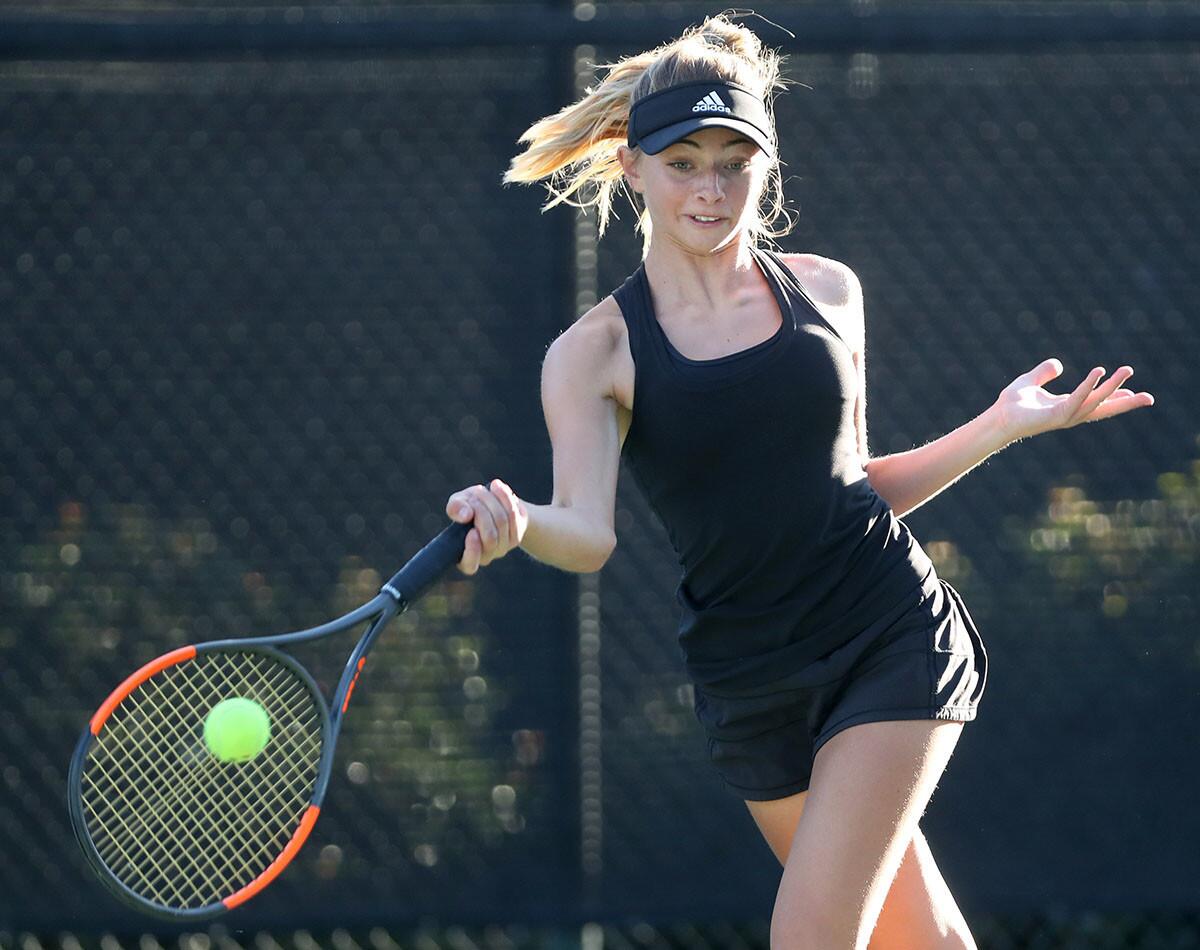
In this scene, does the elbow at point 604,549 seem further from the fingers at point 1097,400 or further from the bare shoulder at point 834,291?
the fingers at point 1097,400

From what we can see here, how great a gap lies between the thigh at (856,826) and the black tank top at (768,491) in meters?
0.18

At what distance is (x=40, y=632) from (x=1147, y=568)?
8.47 ft

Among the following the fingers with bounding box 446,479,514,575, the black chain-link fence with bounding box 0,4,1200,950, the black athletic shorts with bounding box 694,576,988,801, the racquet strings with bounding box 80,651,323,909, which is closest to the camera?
the fingers with bounding box 446,479,514,575

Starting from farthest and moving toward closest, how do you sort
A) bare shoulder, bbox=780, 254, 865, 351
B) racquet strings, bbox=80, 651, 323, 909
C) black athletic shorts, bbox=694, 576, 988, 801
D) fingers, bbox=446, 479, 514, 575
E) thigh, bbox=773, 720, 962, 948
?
1. racquet strings, bbox=80, 651, 323, 909
2. bare shoulder, bbox=780, 254, 865, 351
3. black athletic shorts, bbox=694, 576, 988, 801
4. thigh, bbox=773, 720, 962, 948
5. fingers, bbox=446, 479, 514, 575

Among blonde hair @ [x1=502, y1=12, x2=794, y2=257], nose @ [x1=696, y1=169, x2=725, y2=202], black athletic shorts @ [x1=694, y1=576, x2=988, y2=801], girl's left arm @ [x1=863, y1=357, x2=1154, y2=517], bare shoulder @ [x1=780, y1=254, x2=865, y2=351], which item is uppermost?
blonde hair @ [x1=502, y1=12, x2=794, y2=257]

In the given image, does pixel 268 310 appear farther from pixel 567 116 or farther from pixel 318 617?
pixel 567 116

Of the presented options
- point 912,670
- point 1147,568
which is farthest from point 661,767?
point 912,670

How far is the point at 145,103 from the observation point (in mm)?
4145

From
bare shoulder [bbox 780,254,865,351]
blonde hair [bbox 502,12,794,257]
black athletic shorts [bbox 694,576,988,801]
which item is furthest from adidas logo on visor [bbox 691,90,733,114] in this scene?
black athletic shorts [bbox 694,576,988,801]

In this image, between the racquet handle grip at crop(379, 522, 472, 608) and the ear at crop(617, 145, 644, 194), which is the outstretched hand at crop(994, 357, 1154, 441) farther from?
the racquet handle grip at crop(379, 522, 472, 608)

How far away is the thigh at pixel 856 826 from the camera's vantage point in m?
2.51

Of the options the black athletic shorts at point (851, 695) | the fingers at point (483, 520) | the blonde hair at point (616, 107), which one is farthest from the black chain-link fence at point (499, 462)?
the fingers at point (483, 520)

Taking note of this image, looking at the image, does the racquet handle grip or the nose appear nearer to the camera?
the racquet handle grip

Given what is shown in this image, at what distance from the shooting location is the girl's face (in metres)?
2.68
